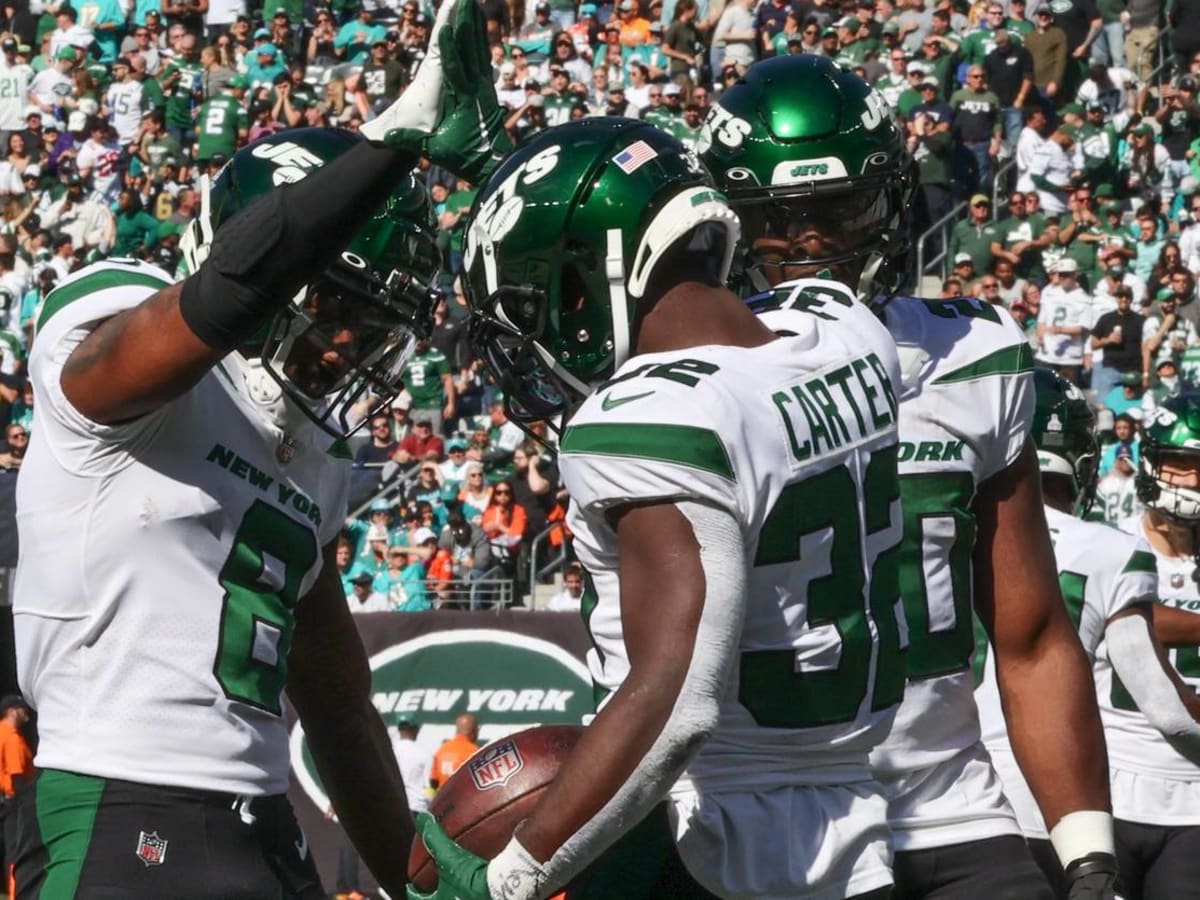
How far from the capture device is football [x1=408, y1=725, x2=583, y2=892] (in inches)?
110

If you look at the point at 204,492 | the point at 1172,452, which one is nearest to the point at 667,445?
the point at 204,492

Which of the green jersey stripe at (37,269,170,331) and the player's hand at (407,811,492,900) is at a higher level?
the green jersey stripe at (37,269,170,331)

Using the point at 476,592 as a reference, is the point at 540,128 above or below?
above

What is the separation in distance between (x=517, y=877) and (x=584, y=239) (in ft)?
2.83

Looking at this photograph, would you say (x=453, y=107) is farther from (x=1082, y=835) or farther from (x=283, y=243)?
(x=1082, y=835)

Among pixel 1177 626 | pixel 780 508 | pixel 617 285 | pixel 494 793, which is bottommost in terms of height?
pixel 1177 626

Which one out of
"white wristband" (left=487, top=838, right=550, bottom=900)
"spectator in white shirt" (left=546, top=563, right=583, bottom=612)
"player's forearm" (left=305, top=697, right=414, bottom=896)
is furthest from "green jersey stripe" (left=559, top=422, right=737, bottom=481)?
"spectator in white shirt" (left=546, top=563, right=583, bottom=612)

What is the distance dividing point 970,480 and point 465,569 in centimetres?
987

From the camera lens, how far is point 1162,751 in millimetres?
5715

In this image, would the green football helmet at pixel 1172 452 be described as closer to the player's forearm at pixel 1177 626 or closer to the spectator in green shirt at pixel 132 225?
the player's forearm at pixel 1177 626

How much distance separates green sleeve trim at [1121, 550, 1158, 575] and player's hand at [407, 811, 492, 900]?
8.24 ft

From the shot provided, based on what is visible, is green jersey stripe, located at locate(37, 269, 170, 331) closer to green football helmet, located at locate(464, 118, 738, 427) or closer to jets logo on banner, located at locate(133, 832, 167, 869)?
green football helmet, located at locate(464, 118, 738, 427)

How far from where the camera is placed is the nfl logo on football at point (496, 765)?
2.84m

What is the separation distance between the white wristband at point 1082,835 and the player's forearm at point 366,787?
3.87 ft
